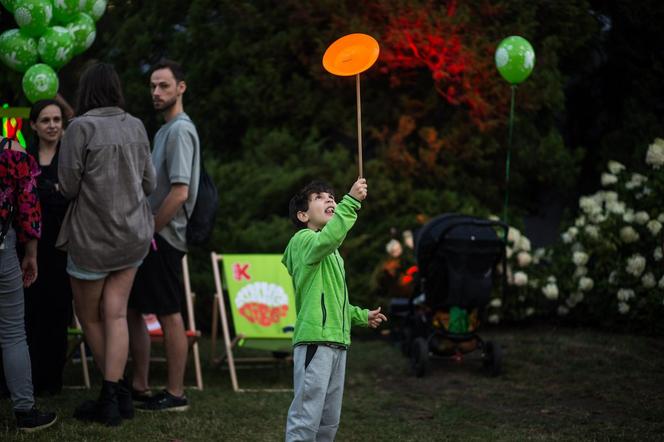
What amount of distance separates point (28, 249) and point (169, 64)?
1.26 metres

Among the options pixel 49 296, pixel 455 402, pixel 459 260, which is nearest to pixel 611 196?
pixel 459 260

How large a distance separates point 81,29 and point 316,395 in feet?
12.4

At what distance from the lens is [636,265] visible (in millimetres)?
8375

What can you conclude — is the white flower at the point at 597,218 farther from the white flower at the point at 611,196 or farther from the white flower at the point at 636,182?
the white flower at the point at 636,182

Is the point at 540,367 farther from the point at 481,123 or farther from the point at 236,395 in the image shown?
the point at 481,123

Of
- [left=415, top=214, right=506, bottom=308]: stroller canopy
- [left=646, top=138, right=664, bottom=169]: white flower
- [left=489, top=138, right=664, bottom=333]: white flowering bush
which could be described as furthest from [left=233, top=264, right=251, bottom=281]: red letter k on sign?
[left=646, top=138, right=664, bottom=169]: white flower

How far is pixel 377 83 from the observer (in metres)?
10.5

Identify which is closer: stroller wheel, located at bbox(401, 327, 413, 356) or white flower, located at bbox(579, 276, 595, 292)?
stroller wheel, located at bbox(401, 327, 413, 356)

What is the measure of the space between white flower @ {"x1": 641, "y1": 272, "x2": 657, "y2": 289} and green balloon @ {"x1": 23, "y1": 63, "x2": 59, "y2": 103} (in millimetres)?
5042

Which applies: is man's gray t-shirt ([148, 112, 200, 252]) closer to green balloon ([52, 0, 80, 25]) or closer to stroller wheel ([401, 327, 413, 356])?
green balloon ([52, 0, 80, 25])

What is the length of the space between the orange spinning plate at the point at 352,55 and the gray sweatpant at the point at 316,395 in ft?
3.72

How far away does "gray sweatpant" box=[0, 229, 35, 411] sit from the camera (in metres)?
4.58

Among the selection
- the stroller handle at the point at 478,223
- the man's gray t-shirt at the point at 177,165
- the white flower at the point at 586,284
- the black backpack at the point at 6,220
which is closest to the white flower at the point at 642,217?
the white flower at the point at 586,284

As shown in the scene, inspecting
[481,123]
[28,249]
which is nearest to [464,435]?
[28,249]
